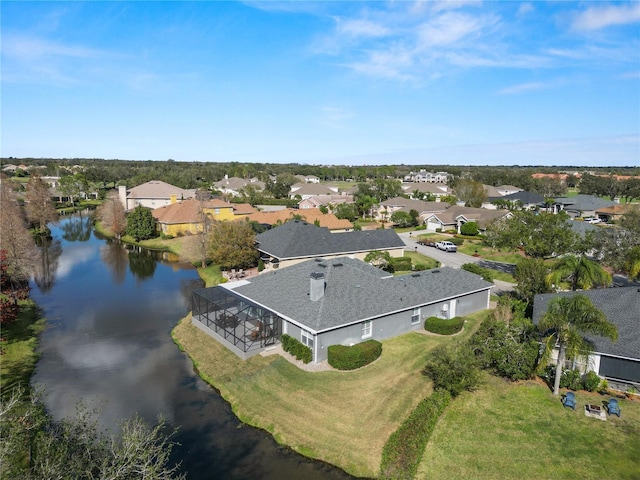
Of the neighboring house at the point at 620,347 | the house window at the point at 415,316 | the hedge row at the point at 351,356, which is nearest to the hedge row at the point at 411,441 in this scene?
the hedge row at the point at 351,356

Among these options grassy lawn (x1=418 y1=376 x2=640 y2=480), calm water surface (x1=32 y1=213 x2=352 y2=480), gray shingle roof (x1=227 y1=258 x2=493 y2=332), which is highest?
gray shingle roof (x1=227 y1=258 x2=493 y2=332)

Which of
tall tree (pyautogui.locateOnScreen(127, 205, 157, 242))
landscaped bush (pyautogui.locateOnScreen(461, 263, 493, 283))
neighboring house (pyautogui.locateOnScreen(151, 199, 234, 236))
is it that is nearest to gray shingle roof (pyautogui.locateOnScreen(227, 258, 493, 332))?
landscaped bush (pyautogui.locateOnScreen(461, 263, 493, 283))

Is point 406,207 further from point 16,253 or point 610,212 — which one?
point 16,253

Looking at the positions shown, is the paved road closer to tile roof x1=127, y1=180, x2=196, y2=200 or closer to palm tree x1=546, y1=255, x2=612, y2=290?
palm tree x1=546, y1=255, x2=612, y2=290

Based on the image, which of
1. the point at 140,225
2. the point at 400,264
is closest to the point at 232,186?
the point at 140,225

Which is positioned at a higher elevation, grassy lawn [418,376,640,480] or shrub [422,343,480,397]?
shrub [422,343,480,397]

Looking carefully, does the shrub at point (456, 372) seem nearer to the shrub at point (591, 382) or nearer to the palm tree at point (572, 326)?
the palm tree at point (572, 326)
